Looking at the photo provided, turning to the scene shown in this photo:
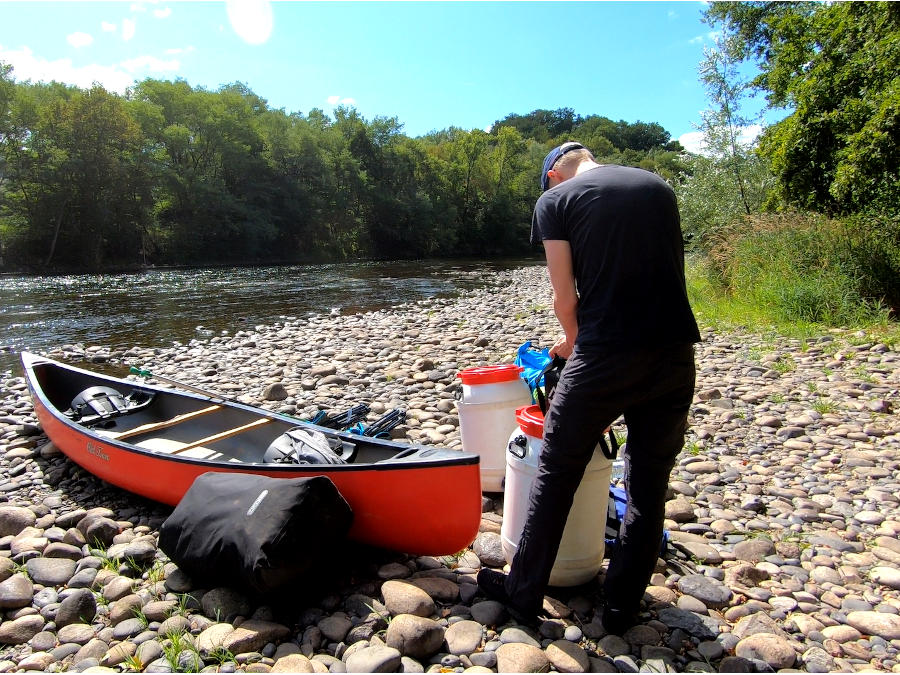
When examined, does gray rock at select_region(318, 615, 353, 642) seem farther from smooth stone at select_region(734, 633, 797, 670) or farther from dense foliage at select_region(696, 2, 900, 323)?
dense foliage at select_region(696, 2, 900, 323)

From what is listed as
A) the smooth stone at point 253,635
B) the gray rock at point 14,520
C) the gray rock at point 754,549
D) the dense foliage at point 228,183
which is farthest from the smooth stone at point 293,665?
the dense foliage at point 228,183

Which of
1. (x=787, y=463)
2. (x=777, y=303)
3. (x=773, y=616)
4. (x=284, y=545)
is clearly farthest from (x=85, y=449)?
(x=777, y=303)

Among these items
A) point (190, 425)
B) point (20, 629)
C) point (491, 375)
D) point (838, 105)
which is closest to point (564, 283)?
point (491, 375)

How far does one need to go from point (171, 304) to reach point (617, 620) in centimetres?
1841

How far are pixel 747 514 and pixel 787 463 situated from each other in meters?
0.98

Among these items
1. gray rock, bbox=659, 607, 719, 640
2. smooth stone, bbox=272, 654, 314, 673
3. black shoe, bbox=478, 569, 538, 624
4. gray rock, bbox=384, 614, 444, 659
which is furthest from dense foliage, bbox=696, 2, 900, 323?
smooth stone, bbox=272, 654, 314, 673

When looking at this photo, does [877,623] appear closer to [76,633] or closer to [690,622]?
[690,622]

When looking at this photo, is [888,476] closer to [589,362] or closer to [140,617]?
[589,362]

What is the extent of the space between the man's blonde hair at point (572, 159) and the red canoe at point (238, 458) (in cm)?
154

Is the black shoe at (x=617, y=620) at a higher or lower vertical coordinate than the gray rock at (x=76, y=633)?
higher

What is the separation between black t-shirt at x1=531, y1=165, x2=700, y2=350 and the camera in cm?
230

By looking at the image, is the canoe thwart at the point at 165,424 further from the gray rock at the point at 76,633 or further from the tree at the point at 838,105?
the tree at the point at 838,105

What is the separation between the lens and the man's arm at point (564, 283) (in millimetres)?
2461

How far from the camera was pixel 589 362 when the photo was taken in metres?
2.36
